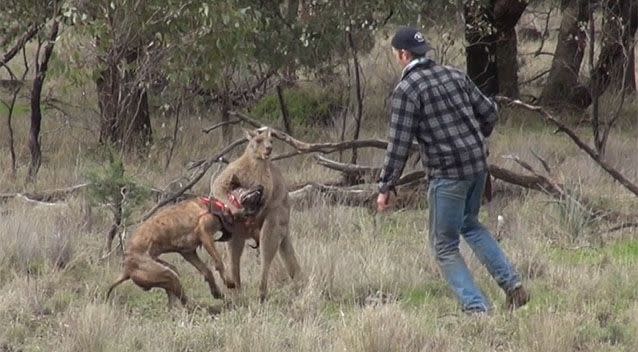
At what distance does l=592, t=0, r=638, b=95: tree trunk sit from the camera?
56.6 ft

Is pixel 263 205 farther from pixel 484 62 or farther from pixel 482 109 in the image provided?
pixel 484 62

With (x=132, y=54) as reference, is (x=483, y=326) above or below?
below

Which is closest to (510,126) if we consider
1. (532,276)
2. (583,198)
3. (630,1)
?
(630,1)

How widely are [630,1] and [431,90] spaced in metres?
12.0

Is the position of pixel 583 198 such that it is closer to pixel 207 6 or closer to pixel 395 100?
pixel 207 6

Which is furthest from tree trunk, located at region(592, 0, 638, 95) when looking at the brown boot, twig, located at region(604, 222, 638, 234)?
the brown boot

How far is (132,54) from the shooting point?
14.2 m

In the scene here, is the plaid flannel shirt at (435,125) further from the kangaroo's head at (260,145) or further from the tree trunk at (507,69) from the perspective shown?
the tree trunk at (507,69)

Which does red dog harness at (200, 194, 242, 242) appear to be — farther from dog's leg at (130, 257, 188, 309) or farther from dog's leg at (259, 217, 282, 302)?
dog's leg at (130, 257, 188, 309)

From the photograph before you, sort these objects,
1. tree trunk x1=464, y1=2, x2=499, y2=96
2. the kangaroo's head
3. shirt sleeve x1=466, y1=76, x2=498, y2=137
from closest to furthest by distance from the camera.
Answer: shirt sleeve x1=466, y1=76, x2=498, y2=137
the kangaroo's head
tree trunk x1=464, y1=2, x2=499, y2=96

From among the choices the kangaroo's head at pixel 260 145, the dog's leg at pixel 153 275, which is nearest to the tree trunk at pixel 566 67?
the kangaroo's head at pixel 260 145

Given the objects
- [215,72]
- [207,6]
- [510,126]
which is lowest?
[510,126]

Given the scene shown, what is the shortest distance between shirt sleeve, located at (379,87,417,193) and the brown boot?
3.85ft

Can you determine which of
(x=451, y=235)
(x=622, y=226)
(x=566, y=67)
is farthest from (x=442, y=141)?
(x=566, y=67)
